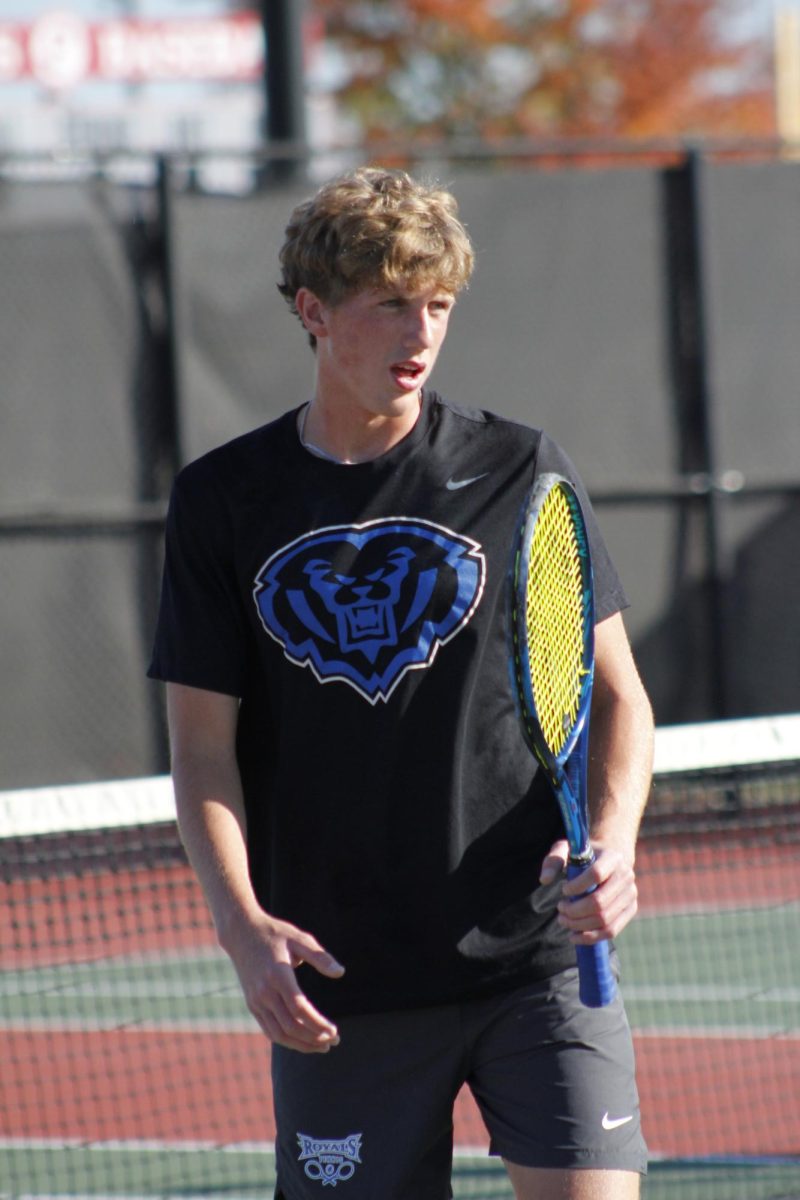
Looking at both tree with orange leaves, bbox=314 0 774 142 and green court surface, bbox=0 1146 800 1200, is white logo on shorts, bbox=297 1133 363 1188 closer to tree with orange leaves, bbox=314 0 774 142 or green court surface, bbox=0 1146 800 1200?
green court surface, bbox=0 1146 800 1200

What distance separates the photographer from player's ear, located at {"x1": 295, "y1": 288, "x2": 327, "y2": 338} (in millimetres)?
2738

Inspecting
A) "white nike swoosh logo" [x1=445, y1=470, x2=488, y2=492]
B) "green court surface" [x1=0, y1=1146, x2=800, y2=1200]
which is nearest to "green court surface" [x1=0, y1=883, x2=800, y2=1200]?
"green court surface" [x1=0, y1=1146, x2=800, y2=1200]

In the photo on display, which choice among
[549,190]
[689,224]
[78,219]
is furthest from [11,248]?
[689,224]

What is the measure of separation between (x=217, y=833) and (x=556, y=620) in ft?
1.89

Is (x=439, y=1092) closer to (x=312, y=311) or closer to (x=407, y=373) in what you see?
(x=407, y=373)

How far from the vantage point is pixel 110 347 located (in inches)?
355

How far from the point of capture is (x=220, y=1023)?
6516mm

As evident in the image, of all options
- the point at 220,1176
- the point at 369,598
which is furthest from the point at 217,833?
the point at 220,1176

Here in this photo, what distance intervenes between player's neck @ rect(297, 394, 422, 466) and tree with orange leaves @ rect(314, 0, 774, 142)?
22.5 m

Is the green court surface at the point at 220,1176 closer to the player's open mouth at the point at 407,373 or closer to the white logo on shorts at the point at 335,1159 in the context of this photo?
the white logo on shorts at the point at 335,1159

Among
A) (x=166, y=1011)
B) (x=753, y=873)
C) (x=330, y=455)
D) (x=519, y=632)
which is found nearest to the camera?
(x=519, y=632)

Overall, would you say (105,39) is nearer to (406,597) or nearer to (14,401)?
(14,401)

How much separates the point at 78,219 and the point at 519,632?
22.5ft

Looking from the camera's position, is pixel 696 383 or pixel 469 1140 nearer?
pixel 469 1140
